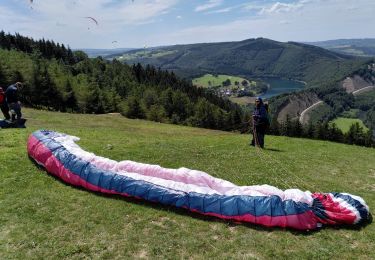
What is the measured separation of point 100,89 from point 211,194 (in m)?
99.4

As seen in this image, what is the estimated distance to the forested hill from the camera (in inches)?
3231

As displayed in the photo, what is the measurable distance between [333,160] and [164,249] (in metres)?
18.0

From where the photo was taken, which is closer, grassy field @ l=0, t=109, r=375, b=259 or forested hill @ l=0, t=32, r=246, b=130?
grassy field @ l=0, t=109, r=375, b=259

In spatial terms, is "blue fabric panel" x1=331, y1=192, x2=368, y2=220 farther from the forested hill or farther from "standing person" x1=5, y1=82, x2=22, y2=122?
the forested hill

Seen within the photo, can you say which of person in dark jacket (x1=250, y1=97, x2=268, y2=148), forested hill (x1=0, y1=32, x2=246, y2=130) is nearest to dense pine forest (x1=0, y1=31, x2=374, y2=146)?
forested hill (x1=0, y1=32, x2=246, y2=130)

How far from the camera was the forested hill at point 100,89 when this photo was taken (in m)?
82.1

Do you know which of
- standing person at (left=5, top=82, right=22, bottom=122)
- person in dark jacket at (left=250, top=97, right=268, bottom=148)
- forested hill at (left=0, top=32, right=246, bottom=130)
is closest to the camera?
person in dark jacket at (left=250, top=97, right=268, bottom=148)

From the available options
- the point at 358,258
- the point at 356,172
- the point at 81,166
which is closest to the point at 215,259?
the point at 358,258

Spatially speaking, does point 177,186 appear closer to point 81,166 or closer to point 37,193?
point 81,166

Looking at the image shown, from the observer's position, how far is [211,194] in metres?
13.3

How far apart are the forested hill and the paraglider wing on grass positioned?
220 ft

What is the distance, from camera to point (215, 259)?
1070 centimetres

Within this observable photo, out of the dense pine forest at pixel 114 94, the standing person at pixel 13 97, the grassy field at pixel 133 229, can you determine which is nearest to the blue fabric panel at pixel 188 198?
the grassy field at pixel 133 229

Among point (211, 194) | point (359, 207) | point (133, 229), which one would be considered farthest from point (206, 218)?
point (359, 207)
